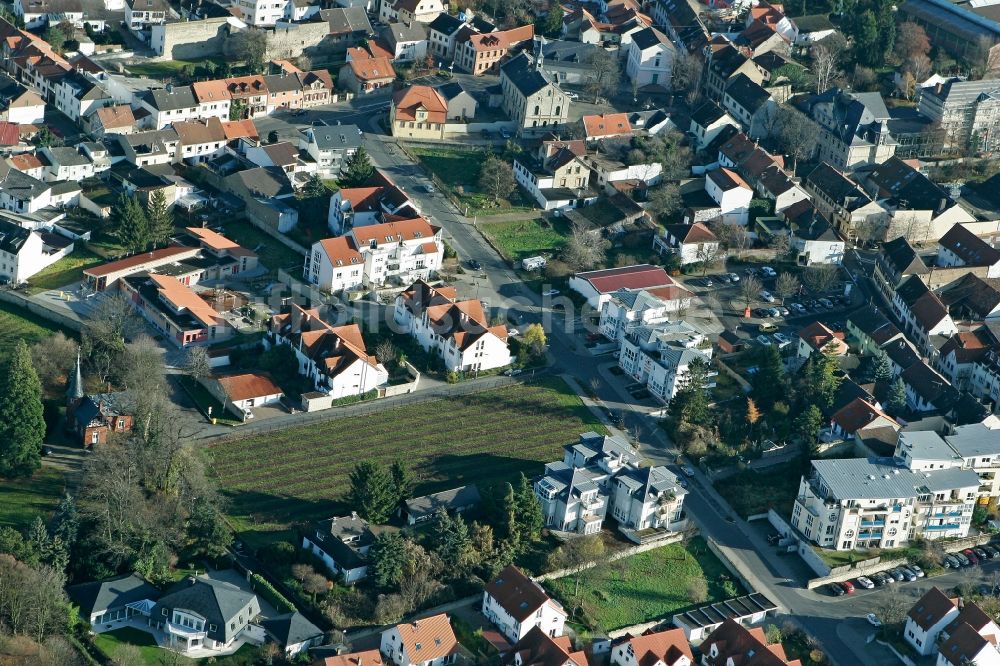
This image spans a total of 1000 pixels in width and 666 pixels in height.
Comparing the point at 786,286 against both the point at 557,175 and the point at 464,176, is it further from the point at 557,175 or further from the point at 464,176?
the point at 464,176

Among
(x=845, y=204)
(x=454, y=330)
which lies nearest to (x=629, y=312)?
(x=454, y=330)

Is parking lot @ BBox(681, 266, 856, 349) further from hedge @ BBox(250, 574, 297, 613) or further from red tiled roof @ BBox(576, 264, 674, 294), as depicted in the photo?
hedge @ BBox(250, 574, 297, 613)

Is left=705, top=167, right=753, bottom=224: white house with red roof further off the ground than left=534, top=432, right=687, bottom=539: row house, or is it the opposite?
left=705, top=167, right=753, bottom=224: white house with red roof

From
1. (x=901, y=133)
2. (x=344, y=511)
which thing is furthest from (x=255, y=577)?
(x=901, y=133)

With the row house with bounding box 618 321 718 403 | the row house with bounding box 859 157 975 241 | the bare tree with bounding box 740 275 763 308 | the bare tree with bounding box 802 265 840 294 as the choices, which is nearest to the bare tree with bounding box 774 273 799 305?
the bare tree with bounding box 802 265 840 294

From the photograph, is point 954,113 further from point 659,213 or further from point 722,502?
point 722,502

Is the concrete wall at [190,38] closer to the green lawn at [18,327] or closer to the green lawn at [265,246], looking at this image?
the green lawn at [265,246]
